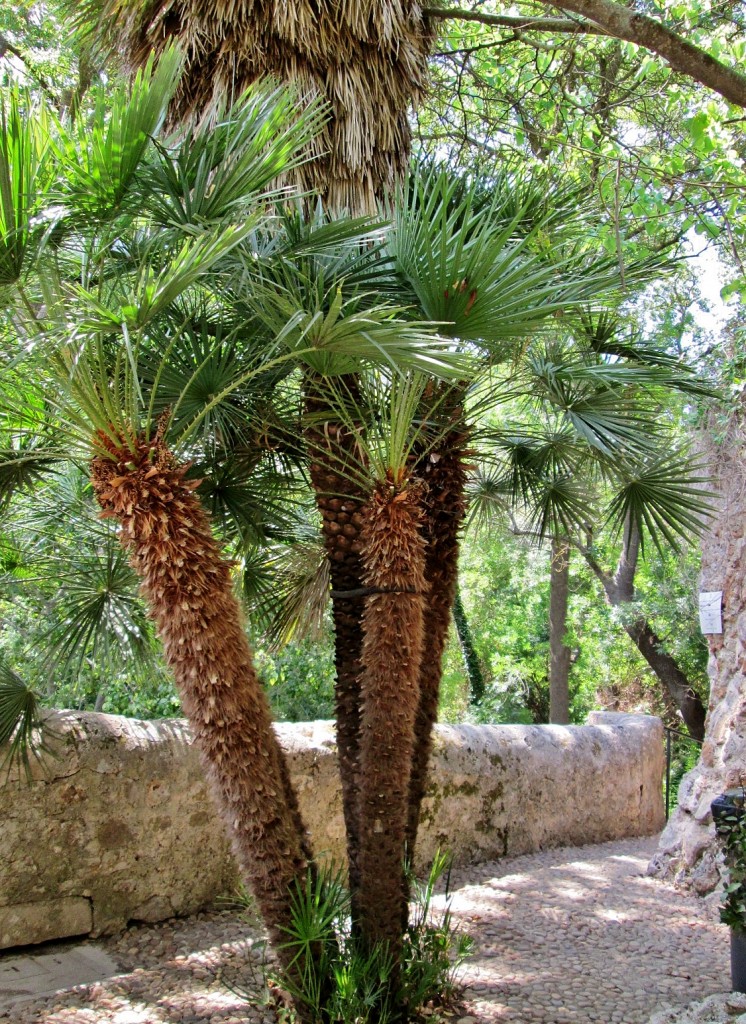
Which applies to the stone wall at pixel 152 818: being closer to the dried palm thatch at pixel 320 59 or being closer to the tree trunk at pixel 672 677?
the dried palm thatch at pixel 320 59

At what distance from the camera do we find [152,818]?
17.8 feet

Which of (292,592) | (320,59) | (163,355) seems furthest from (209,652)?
(320,59)

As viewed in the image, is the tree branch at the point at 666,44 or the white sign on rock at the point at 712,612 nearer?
the tree branch at the point at 666,44

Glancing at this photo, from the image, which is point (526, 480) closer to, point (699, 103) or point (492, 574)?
point (699, 103)

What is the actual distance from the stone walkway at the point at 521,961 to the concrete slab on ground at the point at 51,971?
0.19 feet

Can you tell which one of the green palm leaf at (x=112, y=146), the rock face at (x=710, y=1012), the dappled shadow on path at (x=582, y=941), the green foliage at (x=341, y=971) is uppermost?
the green palm leaf at (x=112, y=146)

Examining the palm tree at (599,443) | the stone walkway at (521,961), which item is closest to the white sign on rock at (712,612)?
the palm tree at (599,443)

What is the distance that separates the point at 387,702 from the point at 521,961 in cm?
195

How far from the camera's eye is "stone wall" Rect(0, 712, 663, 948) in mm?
4941

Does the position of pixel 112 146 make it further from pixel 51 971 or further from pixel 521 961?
pixel 521 961

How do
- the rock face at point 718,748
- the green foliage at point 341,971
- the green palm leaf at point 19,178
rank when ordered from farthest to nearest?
the rock face at point 718,748
the green foliage at point 341,971
the green palm leaf at point 19,178

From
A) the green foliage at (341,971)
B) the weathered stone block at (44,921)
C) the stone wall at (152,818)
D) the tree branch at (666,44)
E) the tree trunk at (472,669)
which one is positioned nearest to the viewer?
the green foliage at (341,971)

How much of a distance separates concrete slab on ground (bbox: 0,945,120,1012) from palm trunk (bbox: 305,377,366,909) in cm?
162

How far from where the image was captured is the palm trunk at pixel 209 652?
3463 millimetres
